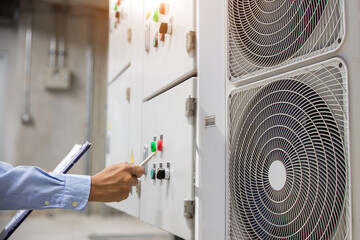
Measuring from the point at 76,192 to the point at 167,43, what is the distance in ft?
2.52

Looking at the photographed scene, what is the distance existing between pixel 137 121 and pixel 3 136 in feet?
12.9

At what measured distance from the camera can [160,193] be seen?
157 centimetres

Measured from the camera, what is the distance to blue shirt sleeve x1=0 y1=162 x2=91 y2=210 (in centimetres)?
103

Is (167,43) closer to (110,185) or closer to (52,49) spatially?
(110,185)

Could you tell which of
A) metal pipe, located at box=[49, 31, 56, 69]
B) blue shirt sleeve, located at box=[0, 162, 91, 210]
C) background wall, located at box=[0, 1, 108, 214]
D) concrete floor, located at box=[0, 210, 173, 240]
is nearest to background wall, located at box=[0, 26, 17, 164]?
background wall, located at box=[0, 1, 108, 214]

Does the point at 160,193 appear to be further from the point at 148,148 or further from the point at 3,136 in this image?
the point at 3,136

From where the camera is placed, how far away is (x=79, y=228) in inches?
174

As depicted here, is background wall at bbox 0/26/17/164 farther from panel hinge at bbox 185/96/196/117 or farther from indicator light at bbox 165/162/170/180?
panel hinge at bbox 185/96/196/117

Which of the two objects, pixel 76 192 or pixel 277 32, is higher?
pixel 277 32

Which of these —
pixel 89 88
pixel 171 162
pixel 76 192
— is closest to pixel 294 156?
pixel 76 192

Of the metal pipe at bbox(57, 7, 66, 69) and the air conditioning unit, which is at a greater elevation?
the metal pipe at bbox(57, 7, 66, 69)

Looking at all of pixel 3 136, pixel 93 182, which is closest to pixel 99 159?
pixel 3 136

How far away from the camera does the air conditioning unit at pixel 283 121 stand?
26.1 inches

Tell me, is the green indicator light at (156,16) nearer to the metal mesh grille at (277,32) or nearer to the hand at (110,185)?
the metal mesh grille at (277,32)
